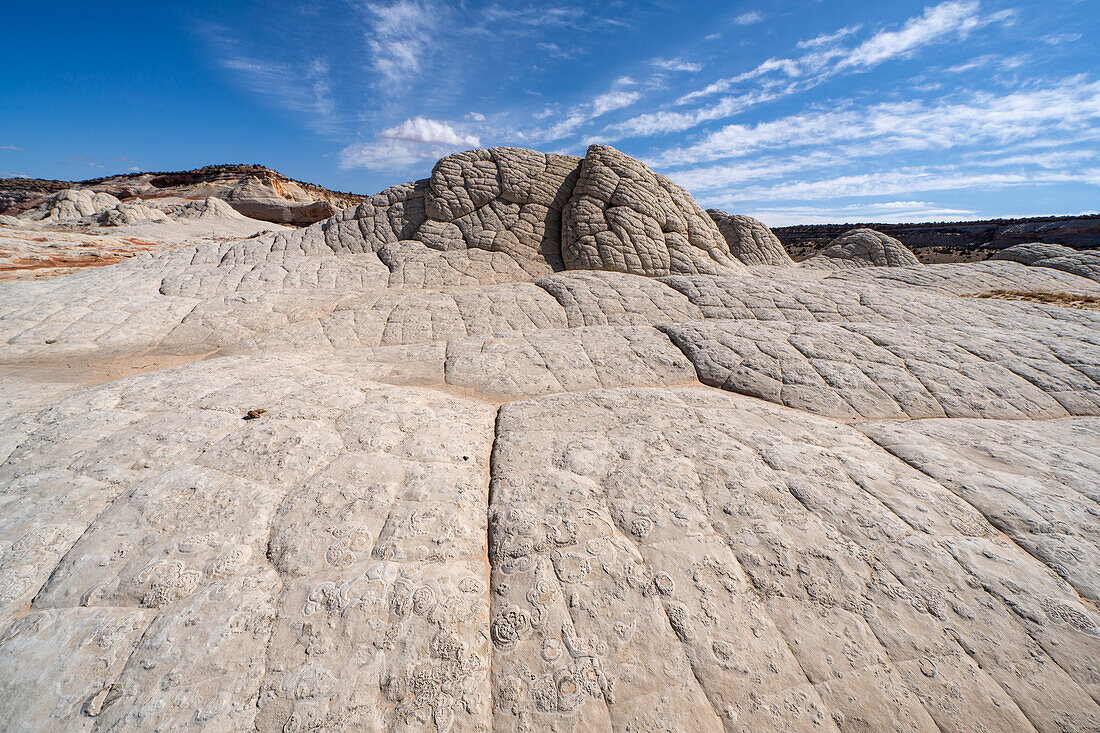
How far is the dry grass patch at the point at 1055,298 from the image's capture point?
7539mm

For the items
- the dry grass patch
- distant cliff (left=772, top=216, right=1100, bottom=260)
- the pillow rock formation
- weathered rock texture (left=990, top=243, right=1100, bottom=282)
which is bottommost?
the pillow rock formation

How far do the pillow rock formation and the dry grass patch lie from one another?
16.4 ft

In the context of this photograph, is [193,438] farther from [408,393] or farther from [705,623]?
[705,623]

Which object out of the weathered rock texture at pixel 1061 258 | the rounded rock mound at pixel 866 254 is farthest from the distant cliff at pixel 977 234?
the weathered rock texture at pixel 1061 258

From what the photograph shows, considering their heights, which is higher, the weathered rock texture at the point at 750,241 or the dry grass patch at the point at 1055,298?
the weathered rock texture at the point at 750,241

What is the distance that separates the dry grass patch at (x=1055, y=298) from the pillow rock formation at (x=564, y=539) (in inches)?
197

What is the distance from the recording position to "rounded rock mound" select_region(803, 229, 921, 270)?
14.2 metres

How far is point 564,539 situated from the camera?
2008mm

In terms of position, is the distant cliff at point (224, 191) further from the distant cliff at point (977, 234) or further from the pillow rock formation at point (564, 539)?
the distant cliff at point (977, 234)

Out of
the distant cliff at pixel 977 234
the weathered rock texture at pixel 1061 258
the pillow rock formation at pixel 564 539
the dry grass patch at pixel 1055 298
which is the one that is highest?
the distant cliff at pixel 977 234

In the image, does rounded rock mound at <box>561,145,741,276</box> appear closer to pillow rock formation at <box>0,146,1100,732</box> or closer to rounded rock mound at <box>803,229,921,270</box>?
pillow rock formation at <box>0,146,1100,732</box>

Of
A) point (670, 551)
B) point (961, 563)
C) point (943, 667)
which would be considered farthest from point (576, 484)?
point (961, 563)

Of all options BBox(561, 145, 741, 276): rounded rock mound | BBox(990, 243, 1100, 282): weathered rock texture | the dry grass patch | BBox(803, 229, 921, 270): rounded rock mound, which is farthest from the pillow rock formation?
BBox(803, 229, 921, 270): rounded rock mound

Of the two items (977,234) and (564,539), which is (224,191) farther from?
(977,234)
